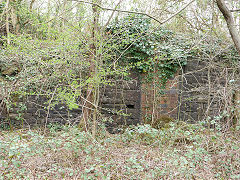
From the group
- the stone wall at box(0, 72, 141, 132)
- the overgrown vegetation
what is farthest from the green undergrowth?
the stone wall at box(0, 72, 141, 132)

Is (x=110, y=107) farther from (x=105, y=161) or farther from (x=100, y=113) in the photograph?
(x=105, y=161)

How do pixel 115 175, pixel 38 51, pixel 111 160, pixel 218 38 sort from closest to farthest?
1. pixel 115 175
2. pixel 111 160
3. pixel 38 51
4. pixel 218 38

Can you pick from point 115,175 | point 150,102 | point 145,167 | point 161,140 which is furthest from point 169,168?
point 150,102

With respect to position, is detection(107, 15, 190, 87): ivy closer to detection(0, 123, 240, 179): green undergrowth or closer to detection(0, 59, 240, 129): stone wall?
detection(0, 59, 240, 129): stone wall

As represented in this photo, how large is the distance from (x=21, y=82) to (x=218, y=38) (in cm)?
587

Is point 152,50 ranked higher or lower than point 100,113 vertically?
higher

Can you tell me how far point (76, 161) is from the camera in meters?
3.57

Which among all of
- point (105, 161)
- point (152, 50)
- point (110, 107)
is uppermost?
point (152, 50)

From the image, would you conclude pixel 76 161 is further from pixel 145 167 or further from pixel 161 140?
pixel 161 140

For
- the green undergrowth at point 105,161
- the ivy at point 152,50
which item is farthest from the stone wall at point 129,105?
the green undergrowth at point 105,161

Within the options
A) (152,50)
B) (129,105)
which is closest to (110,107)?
(129,105)

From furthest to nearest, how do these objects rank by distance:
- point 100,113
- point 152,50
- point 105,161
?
point 152,50 → point 100,113 → point 105,161

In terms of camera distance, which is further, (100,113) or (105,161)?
(100,113)

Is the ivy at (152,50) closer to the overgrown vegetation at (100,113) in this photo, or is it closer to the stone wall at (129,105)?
the overgrown vegetation at (100,113)
